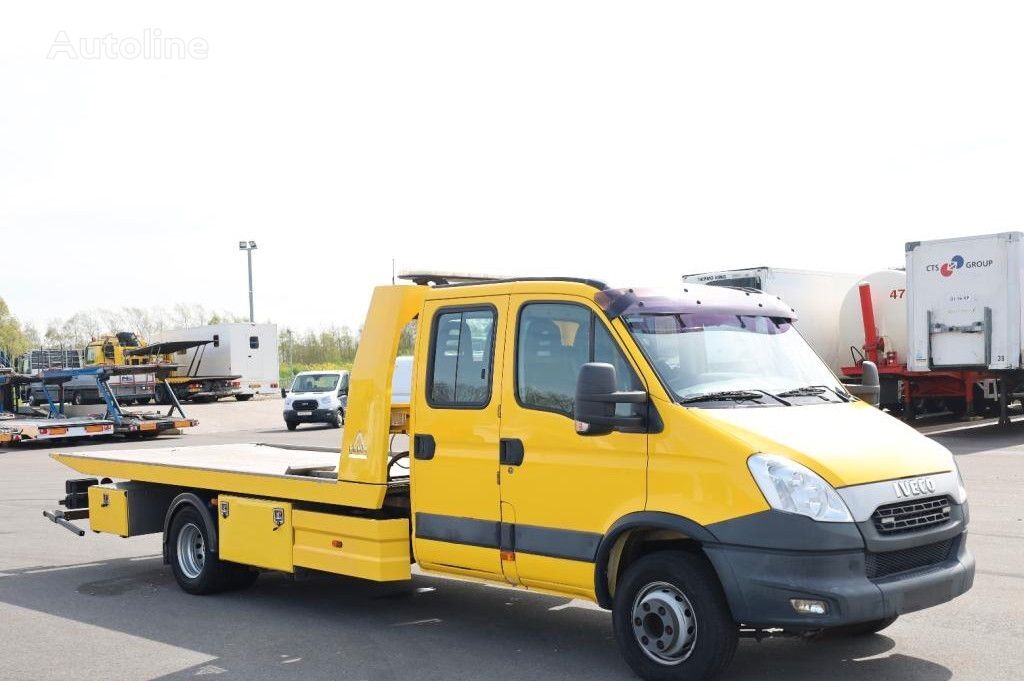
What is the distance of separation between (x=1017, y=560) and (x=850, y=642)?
322cm

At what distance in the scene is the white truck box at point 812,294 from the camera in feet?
81.0

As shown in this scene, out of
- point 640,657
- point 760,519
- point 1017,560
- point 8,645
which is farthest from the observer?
point 1017,560

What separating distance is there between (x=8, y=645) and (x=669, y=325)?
188 inches

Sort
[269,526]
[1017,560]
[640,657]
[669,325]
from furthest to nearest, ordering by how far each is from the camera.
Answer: [1017,560], [269,526], [669,325], [640,657]

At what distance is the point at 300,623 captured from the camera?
7.72 meters

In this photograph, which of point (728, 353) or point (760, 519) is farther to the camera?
point (728, 353)

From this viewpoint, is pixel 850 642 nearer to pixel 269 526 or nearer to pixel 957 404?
pixel 269 526

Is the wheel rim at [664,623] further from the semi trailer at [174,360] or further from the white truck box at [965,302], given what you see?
the semi trailer at [174,360]

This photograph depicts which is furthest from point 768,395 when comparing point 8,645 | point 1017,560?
point 8,645

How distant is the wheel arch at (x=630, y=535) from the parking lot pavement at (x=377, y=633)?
52 centimetres

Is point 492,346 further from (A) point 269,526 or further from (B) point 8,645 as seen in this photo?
(B) point 8,645

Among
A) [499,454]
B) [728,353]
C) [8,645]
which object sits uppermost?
[728,353]

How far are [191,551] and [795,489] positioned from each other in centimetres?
540

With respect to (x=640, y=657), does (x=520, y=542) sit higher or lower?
higher
